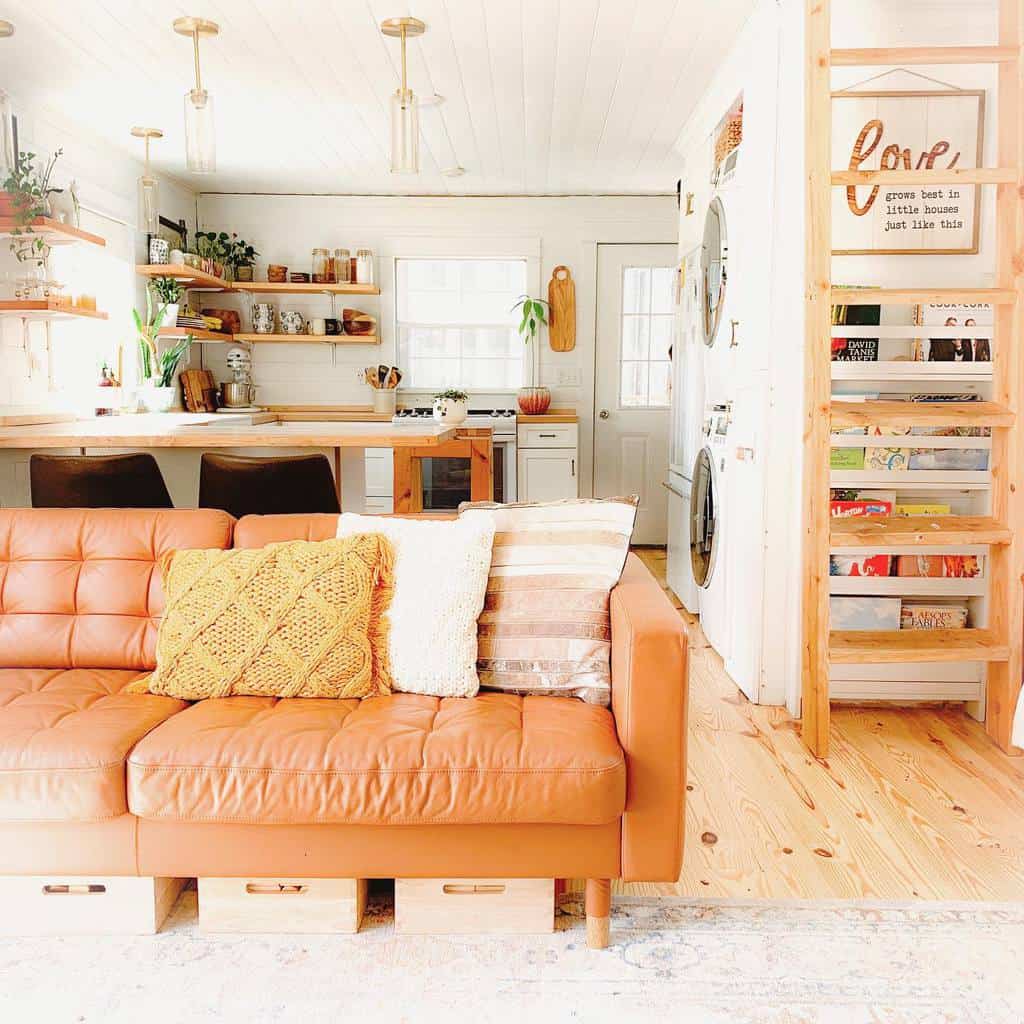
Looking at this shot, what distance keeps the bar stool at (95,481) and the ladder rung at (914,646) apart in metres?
2.31

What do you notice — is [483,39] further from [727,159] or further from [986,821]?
[986,821]

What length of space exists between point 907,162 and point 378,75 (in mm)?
2164

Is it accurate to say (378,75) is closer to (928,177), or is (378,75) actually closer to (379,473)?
(928,177)

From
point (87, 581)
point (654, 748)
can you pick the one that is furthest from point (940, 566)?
point (87, 581)

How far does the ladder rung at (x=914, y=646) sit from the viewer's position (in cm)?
300

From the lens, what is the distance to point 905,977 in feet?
6.16

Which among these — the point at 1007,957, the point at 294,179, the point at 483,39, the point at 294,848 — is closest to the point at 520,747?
the point at 294,848

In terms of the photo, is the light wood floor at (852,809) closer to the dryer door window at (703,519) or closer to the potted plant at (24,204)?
the dryer door window at (703,519)

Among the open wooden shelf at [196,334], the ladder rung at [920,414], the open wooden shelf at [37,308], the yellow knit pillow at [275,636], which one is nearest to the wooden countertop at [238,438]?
the open wooden shelf at [37,308]

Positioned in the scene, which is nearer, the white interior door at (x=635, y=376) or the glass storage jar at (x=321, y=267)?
the glass storage jar at (x=321, y=267)

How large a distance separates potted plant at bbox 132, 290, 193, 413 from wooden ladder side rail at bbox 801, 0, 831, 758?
12.3 feet

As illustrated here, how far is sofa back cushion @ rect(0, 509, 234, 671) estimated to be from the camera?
2412mm

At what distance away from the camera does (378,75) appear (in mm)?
4141

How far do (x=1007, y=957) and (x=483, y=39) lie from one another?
11.0 ft
